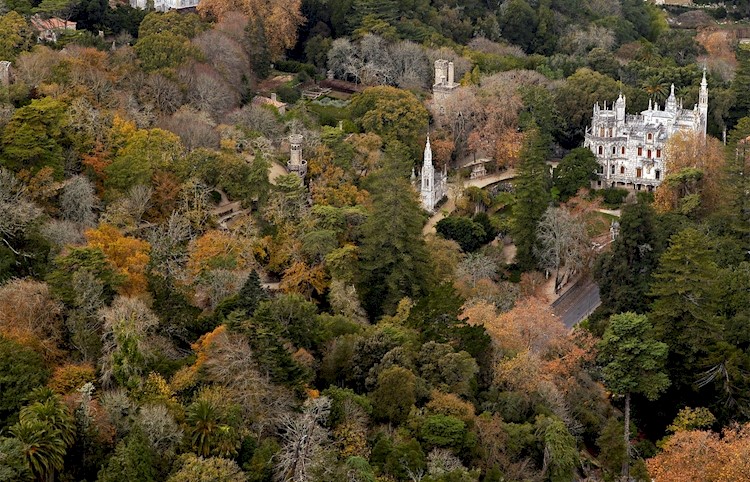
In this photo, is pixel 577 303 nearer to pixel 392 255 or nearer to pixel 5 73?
pixel 392 255

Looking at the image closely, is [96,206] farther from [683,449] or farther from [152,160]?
[683,449]

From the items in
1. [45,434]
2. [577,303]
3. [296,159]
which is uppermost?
[45,434]

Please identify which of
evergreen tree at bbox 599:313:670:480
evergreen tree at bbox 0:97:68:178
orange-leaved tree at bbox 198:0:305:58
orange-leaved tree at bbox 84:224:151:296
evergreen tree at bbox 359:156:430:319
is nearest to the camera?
orange-leaved tree at bbox 84:224:151:296

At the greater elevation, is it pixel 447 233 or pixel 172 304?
pixel 172 304

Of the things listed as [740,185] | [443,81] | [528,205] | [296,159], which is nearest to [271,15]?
[443,81]

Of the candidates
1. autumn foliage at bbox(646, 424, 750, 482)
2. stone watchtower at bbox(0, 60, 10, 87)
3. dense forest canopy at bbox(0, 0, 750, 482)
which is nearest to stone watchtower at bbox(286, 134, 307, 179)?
dense forest canopy at bbox(0, 0, 750, 482)

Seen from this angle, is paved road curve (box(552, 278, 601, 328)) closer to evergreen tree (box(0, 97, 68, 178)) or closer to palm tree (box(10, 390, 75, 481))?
evergreen tree (box(0, 97, 68, 178))

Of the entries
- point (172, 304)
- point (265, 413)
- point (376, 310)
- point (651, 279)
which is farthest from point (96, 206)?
point (651, 279)
